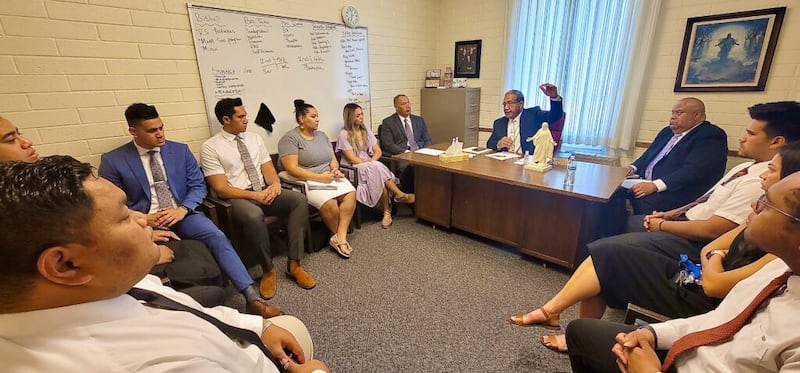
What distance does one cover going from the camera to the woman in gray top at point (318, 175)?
2.74 metres

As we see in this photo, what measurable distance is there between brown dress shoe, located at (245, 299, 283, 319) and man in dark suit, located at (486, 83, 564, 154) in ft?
8.07

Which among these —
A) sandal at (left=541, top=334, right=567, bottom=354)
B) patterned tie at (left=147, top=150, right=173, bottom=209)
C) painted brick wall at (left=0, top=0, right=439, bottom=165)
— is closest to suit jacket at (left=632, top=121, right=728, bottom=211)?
sandal at (left=541, top=334, right=567, bottom=354)

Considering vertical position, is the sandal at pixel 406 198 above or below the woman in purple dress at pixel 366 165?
below

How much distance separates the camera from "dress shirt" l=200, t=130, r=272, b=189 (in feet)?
8.04

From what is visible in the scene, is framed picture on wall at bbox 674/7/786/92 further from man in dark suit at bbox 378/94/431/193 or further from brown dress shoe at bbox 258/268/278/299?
brown dress shoe at bbox 258/268/278/299

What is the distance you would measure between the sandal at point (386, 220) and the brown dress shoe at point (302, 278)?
1.00 metres

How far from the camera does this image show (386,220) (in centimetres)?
328

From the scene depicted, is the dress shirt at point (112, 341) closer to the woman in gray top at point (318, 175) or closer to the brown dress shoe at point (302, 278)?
the brown dress shoe at point (302, 278)

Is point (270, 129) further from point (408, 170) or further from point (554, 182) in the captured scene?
point (554, 182)

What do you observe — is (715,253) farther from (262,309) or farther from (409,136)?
(409,136)

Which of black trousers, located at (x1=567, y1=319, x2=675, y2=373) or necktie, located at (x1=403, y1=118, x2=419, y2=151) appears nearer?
black trousers, located at (x1=567, y1=319, x2=675, y2=373)

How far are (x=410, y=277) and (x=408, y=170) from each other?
1.42 m

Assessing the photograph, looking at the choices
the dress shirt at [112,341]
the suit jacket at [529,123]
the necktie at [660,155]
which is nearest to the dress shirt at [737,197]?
the necktie at [660,155]

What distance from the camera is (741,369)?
0.84 meters
